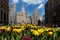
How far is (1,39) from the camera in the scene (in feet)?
12.2

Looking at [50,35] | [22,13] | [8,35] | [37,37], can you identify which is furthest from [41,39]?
[22,13]

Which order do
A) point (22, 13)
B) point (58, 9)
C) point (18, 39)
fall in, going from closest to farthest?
point (18, 39)
point (58, 9)
point (22, 13)

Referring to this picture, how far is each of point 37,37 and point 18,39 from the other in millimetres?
412

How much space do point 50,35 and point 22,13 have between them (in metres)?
169

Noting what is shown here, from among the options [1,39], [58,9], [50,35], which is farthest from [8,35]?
[58,9]

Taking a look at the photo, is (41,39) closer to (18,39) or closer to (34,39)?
(34,39)

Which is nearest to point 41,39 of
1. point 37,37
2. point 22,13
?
point 37,37

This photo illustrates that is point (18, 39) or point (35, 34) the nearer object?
point (18, 39)

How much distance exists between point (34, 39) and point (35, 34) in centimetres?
22

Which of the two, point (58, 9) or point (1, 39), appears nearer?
point (1, 39)

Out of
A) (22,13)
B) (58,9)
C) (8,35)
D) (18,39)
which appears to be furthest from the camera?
(22,13)

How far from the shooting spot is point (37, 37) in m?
3.91

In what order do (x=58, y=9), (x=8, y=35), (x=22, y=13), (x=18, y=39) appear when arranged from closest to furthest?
(x=18, y=39) → (x=8, y=35) → (x=58, y=9) → (x=22, y=13)

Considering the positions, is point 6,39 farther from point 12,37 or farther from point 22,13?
point 22,13
